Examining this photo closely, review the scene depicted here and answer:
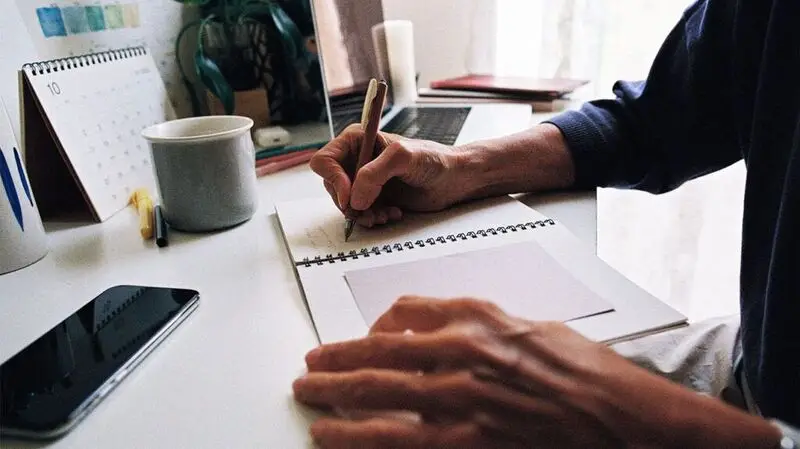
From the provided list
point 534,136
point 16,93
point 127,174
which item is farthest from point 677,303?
point 16,93

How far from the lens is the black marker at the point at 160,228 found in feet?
2.04

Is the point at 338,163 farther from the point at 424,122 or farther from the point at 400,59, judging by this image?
the point at 400,59

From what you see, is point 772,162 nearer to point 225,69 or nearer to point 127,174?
point 127,174

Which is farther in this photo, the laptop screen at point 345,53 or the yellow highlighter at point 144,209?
the laptop screen at point 345,53

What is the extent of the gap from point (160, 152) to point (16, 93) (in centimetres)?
25

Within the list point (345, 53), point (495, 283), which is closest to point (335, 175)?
point (495, 283)

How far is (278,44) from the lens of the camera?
1.10 m

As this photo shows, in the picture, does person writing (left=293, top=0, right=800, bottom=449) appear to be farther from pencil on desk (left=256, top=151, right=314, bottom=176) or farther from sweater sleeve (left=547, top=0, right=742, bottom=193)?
pencil on desk (left=256, top=151, right=314, bottom=176)

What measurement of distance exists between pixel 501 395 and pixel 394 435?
0.23 ft

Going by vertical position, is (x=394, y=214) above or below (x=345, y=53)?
below

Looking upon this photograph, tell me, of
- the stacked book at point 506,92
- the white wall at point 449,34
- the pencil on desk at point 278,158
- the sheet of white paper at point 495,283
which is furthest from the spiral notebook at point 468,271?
the white wall at point 449,34

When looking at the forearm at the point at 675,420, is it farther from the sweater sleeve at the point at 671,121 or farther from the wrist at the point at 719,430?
the sweater sleeve at the point at 671,121

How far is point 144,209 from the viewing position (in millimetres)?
686

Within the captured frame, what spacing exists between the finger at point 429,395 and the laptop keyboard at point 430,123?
0.62m
